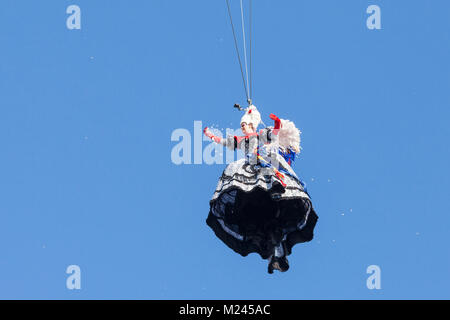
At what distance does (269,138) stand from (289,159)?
2.33 feet

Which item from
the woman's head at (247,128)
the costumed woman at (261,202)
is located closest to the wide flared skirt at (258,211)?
A: the costumed woman at (261,202)

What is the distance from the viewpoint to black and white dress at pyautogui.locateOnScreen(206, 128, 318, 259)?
84.9 feet

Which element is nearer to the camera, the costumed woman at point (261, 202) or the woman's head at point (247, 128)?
the costumed woman at point (261, 202)

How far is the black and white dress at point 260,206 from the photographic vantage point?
25.9 meters

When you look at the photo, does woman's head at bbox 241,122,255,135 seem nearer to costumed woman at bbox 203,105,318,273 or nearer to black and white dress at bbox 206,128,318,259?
costumed woman at bbox 203,105,318,273

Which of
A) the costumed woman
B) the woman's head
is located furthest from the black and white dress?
the woman's head

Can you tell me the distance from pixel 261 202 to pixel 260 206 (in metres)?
0.11

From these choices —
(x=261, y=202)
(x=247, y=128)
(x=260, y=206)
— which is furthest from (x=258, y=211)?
(x=247, y=128)

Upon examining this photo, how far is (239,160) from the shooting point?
86.8 ft

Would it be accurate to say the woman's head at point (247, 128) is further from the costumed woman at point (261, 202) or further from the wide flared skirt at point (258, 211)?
the wide flared skirt at point (258, 211)

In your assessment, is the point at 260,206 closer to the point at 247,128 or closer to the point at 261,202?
the point at 261,202

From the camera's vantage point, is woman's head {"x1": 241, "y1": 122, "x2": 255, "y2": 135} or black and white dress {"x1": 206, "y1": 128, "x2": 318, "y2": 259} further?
woman's head {"x1": 241, "y1": 122, "x2": 255, "y2": 135}
